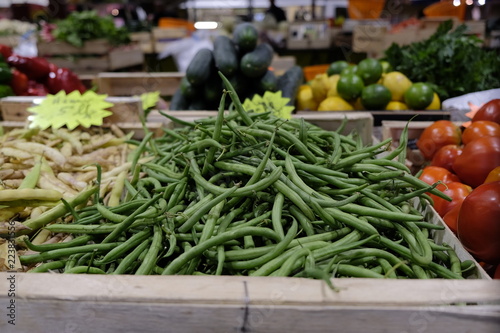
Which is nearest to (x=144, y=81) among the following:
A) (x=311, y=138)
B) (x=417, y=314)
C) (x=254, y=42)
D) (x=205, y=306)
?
(x=254, y=42)

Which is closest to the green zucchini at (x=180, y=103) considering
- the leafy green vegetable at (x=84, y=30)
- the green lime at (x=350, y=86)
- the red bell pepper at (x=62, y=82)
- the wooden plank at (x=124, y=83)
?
the wooden plank at (x=124, y=83)

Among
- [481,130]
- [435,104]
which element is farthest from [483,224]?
[435,104]

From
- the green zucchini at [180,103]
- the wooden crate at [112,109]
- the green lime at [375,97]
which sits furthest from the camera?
the green zucchini at [180,103]

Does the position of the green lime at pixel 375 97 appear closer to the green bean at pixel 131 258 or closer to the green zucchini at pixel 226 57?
the green zucchini at pixel 226 57

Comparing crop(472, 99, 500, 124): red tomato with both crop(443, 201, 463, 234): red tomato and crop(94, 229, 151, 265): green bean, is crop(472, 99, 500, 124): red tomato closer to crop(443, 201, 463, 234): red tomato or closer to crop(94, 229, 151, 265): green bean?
crop(443, 201, 463, 234): red tomato

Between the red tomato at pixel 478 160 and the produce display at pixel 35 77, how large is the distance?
9.06ft

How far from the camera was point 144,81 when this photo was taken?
3367mm

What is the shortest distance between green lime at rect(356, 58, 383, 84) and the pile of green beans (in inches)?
54.0

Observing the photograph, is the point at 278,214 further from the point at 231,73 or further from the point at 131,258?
the point at 231,73

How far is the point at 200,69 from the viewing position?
8.58 ft

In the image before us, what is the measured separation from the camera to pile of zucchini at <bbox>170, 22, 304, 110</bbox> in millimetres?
2646

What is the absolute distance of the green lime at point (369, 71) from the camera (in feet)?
9.11

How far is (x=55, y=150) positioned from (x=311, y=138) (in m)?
1.35

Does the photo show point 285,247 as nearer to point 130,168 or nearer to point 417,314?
point 417,314
